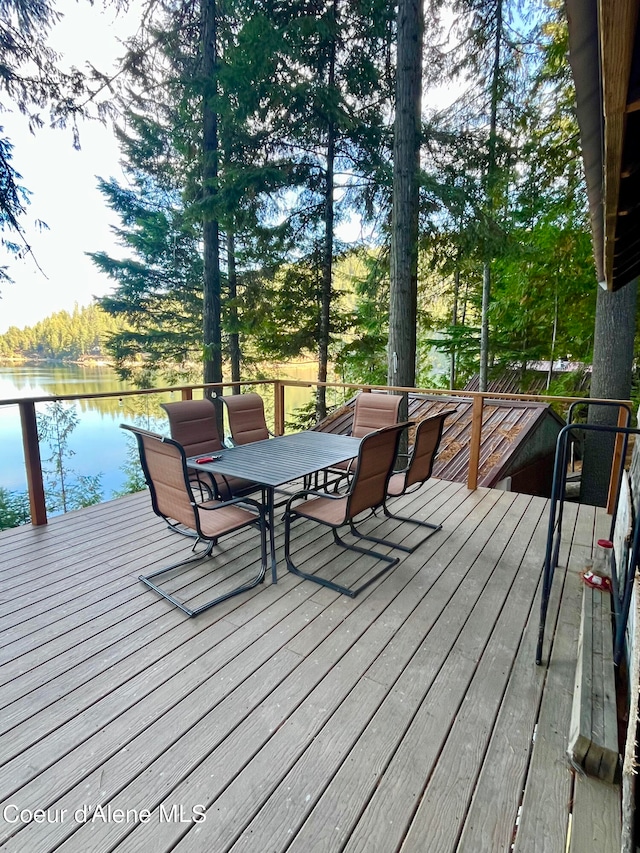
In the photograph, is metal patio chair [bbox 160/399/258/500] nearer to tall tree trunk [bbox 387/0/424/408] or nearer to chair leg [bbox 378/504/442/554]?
chair leg [bbox 378/504/442/554]

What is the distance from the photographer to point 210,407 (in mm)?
3828

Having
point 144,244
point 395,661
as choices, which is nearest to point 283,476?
point 395,661

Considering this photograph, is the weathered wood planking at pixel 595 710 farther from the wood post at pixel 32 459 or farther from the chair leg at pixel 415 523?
the wood post at pixel 32 459

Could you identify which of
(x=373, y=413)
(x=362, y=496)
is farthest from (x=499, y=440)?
(x=362, y=496)

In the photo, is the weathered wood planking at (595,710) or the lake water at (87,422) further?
the lake water at (87,422)

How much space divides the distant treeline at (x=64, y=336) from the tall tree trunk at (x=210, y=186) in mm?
3892

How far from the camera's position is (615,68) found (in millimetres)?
732

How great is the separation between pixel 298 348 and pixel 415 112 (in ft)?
14.6

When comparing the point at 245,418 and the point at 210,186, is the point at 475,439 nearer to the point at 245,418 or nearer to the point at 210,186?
the point at 245,418

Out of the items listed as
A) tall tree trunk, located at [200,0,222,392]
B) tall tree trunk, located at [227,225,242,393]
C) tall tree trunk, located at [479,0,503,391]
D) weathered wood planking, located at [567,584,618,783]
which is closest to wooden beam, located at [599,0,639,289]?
weathered wood planking, located at [567,584,618,783]

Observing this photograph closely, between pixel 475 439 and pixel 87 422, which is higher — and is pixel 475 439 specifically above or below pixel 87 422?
above

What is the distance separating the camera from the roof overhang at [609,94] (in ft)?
2.11

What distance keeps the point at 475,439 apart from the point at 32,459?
4.01m

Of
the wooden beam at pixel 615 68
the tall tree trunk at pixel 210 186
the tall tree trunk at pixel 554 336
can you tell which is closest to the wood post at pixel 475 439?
the wooden beam at pixel 615 68
